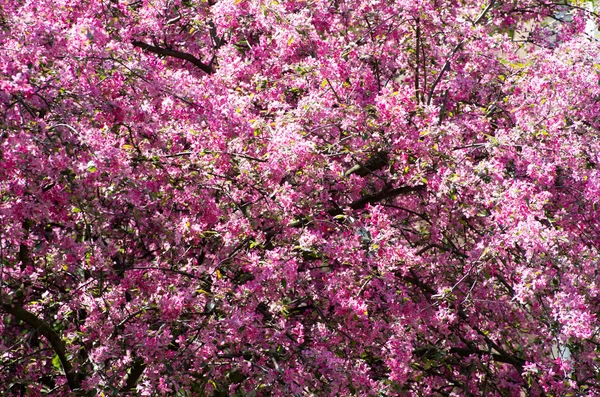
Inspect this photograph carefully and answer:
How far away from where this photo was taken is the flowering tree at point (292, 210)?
5344mm

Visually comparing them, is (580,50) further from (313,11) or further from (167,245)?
(167,245)

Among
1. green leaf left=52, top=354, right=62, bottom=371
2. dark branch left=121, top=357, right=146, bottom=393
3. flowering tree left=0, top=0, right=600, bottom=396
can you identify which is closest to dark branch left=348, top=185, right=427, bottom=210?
flowering tree left=0, top=0, right=600, bottom=396

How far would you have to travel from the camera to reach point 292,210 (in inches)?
244

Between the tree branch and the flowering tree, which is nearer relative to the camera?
the tree branch

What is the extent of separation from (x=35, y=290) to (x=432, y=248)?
11.6 feet

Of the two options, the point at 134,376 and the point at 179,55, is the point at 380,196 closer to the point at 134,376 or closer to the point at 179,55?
the point at 134,376

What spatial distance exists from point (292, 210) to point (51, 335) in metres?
1.89

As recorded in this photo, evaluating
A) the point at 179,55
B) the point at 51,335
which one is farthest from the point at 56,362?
the point at 179,55

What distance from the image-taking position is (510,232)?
5672 millimetres

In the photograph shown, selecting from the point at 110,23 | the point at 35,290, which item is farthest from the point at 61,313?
the point at 110,23

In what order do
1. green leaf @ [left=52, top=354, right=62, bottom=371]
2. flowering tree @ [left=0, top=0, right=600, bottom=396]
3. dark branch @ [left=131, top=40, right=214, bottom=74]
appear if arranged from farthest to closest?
dark branch @ [left=131, top=40, right=214, bottom=74], green leaf @ [left=52, top=354, right=62, bottom=371], flowering tree @ [left=0, top=0, right=600, bottom=396]

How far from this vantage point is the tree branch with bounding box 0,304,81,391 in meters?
5.22

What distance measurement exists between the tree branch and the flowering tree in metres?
0.02

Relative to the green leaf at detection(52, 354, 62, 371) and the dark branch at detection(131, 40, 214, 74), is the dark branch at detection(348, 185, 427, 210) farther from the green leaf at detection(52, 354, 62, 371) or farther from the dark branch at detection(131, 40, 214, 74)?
the green leaf at detection(52, 354, 62, 371)
